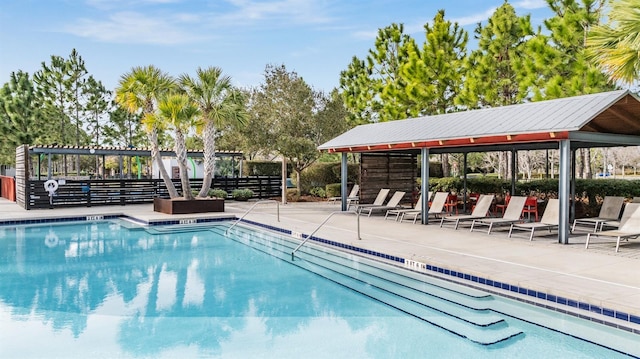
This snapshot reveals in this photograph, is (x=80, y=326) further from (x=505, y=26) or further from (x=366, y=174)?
(x=505, y=26)

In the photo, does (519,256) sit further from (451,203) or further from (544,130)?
(451,203)

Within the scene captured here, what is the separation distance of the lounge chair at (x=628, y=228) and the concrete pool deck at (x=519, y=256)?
0.26 meters

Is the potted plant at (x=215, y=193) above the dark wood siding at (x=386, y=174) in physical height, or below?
below

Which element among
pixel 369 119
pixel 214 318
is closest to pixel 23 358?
pixel 214 318

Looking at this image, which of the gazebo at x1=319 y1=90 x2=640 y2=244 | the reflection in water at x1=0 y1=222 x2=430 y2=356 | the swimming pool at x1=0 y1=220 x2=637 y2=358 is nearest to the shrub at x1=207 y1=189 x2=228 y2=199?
the gazebo at x1=319 y1=90 x2=640 y2=244

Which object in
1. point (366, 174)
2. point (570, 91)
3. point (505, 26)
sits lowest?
point (366, 174)

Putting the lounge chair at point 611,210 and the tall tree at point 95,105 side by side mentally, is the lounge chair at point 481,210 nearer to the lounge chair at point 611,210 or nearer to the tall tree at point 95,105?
the lounge chair at point 611,210

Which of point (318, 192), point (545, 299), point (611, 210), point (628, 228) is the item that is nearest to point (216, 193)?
point (318, 192)

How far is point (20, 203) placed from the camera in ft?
62.3

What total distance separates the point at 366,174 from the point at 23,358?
11551 mm

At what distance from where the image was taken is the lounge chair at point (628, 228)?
8148 mm

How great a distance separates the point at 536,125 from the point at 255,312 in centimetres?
649

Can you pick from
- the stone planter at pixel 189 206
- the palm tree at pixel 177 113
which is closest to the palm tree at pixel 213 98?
the palm tree at pixel 177 113

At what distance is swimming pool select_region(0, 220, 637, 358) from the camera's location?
4965mm
